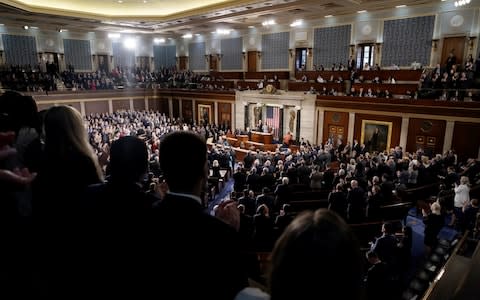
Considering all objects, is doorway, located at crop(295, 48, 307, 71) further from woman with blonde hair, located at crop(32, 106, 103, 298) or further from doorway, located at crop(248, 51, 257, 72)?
woman with blonde hair, located at crop(32, 106, 103, 298)

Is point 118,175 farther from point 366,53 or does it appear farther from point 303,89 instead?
point 366,53

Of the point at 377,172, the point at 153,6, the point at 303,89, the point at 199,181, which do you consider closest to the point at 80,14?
the point at 153,6

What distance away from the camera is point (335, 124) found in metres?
17.0

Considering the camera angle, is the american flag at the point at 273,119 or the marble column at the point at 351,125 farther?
the american flag at the point at 273,119

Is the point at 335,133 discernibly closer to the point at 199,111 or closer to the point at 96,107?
the point at 199,111

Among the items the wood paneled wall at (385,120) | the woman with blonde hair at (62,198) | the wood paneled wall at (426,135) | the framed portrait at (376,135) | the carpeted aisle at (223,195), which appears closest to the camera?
the woman with blonde hair at (62,198)

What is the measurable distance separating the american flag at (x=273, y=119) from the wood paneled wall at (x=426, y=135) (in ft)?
24.7

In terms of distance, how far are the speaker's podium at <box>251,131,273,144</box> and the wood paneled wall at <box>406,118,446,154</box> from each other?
7.09 m

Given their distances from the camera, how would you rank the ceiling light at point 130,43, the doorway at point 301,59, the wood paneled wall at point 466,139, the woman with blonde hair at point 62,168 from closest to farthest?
the woman with blonde hair at point 62,168, the wood paneled wall at point 466,139, the doorway at point 301,59, the ceiling light at point 130,43

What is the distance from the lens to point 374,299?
453cm

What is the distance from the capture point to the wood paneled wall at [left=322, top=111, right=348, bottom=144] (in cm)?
1669

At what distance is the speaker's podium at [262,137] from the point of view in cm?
1825

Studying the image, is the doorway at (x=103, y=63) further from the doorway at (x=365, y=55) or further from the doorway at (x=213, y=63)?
the doorway at (x=365, y=55)

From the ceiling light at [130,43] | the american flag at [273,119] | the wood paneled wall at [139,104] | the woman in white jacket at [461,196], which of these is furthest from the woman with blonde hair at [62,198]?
the ceiling light at [130,43]
